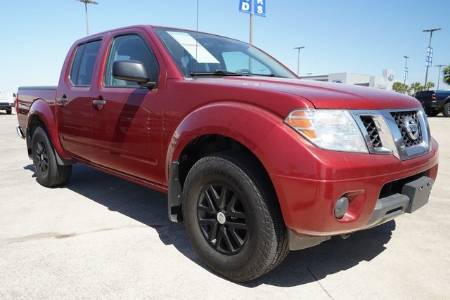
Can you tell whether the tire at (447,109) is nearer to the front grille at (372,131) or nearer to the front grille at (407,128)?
the front grille at (407,128)

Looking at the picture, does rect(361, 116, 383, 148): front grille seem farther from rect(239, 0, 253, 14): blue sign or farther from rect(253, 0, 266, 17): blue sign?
rect(253, 0, 266, 17): blue sign

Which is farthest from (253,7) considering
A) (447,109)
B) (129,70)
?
(447,109)

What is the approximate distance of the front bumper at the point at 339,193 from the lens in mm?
2176

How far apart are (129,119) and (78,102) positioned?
1072mm

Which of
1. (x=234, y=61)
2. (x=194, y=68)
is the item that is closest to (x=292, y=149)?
(x=194, y=68)

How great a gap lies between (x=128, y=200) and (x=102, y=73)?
1481mm

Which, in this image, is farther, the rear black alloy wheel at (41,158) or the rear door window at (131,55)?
the rear black alloy wheel at (41,158)

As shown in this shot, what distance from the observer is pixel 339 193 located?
2.20 meters

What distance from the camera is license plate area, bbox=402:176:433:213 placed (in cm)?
254

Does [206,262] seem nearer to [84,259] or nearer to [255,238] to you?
[255,238]

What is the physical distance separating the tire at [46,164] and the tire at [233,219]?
8.92 feet

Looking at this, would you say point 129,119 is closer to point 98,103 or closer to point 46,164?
point 98,103

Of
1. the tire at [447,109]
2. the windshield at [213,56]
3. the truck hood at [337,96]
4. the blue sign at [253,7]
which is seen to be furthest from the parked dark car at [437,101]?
the truck hood at [337,96]

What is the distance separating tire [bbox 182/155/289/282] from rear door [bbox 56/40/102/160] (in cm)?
176
